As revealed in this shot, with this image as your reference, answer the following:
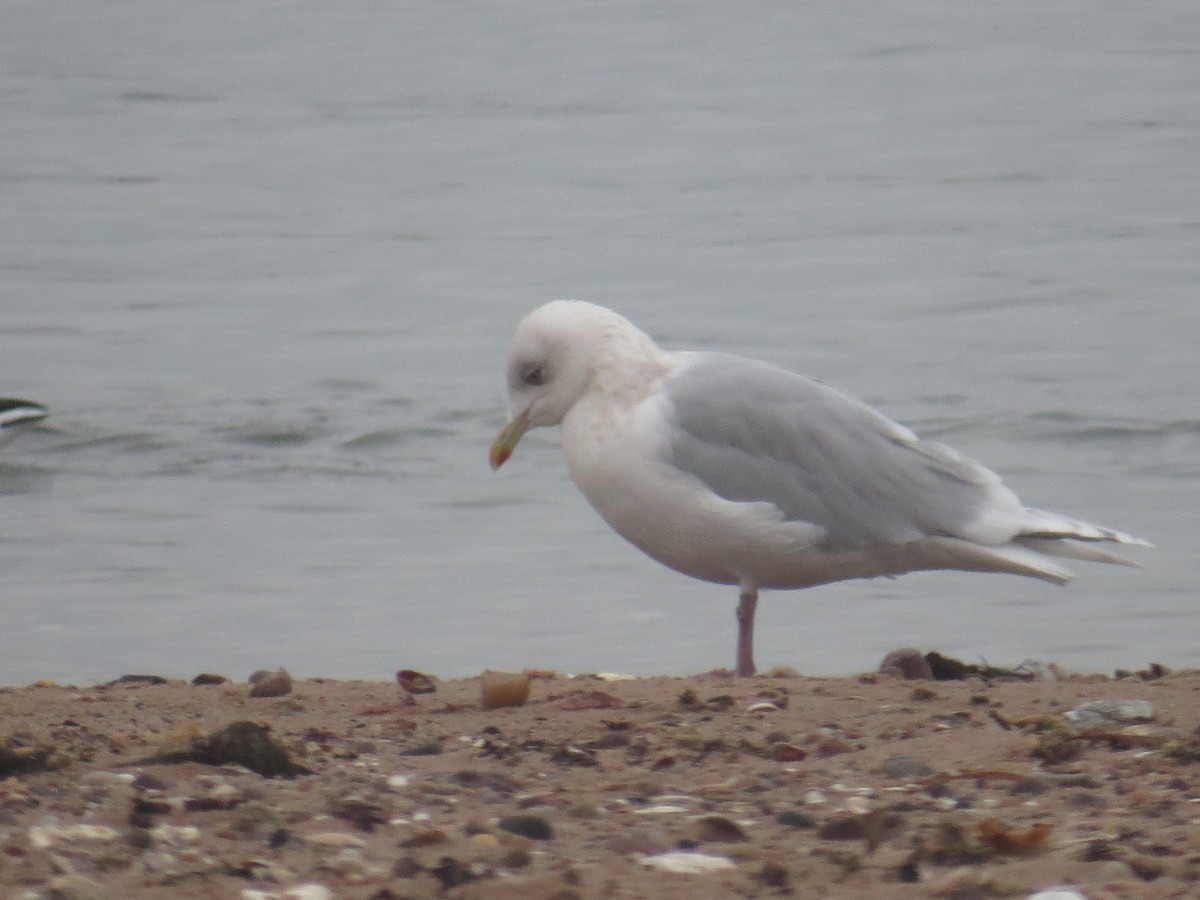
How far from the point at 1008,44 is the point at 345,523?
70.3ft

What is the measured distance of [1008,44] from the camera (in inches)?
1174

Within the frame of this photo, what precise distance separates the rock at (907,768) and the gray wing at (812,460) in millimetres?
1770

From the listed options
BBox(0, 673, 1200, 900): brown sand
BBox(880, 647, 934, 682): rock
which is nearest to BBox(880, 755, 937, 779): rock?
BBox(0, 673, 1200, 900): brown sand

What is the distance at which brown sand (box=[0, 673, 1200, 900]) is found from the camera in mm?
3725

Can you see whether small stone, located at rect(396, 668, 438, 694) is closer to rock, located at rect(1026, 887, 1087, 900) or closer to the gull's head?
the gull's head

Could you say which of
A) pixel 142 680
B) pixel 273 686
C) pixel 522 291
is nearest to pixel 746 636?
pixel 273 686

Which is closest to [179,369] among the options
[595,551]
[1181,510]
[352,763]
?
[595,551]

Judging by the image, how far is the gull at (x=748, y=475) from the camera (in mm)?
6172

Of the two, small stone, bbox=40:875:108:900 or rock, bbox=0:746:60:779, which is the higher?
rock, bbox=0:746:60:779

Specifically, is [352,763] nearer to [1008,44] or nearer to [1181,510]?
[1181,510]

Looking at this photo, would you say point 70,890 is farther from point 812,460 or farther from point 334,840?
point 812,460

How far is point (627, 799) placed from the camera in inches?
168

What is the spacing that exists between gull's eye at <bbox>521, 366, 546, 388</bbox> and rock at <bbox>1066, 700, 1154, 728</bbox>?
2.07 metres

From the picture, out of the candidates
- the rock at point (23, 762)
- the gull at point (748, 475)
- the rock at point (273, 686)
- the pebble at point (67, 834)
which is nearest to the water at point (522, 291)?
the gull at point (748, 475)
